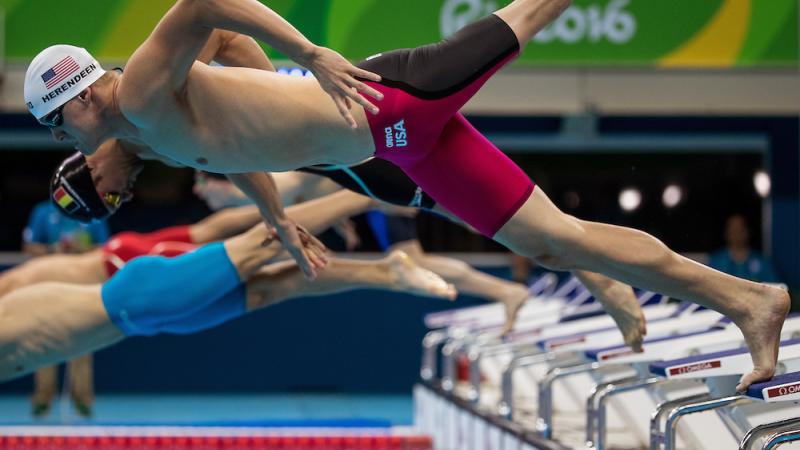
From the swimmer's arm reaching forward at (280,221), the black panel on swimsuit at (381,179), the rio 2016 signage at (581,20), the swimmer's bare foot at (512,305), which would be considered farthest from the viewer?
the rio 2016 signage at (581,20)

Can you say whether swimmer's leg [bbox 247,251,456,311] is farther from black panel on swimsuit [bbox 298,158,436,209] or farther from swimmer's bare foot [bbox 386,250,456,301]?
black panel on swimsuit [bbox 298,158,436,209]

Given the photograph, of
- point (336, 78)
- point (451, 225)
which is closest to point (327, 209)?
point (336, 78)

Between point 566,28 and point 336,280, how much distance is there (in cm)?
306

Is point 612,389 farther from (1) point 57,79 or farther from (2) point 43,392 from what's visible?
(2) point 43,392

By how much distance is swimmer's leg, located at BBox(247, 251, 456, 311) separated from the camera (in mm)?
4469

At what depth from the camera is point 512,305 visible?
19.5 feet

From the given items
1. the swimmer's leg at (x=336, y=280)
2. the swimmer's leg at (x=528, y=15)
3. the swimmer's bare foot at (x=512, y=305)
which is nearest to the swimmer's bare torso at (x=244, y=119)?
the swimmer's leg at (x=528, y=15)

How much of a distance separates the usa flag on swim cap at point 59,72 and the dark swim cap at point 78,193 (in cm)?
113

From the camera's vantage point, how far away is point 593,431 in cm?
359

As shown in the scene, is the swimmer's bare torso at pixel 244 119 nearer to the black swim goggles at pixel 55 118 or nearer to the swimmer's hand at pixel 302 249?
the black swim goggles at pixel 55 118

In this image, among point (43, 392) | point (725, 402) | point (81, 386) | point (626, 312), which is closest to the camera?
point (725, 402)

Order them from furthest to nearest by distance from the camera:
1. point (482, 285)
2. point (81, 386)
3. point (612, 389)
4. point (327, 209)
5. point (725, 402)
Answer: point (81, 386)
point (482, 285)
point (327, 209)
point (612, 389)
point (725, 402)

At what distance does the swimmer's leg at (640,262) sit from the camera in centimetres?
316

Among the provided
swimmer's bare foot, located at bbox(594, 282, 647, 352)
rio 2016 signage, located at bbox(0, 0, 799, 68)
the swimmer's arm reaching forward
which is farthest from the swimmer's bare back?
rio 2016 signage, located at bbox(0, 0, 799, 68)
